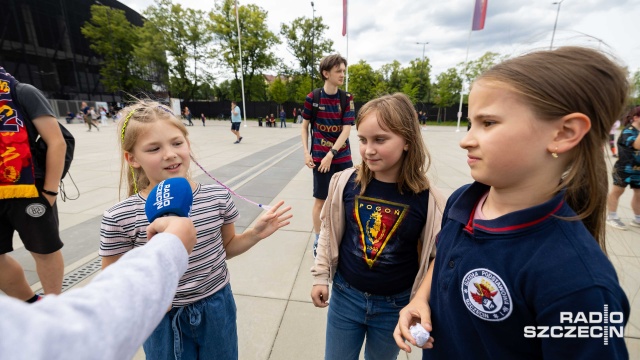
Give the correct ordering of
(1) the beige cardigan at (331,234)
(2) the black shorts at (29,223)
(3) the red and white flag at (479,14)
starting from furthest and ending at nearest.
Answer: (3) the red and white flag at (479,14)
(2) the black shorts at (29,223)
(1) the beige cardigan at (331,234)

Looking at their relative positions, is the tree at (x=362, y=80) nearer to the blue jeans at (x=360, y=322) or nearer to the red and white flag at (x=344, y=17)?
the red and white flag at (x=344, y=17)

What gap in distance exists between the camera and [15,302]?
1.39ft

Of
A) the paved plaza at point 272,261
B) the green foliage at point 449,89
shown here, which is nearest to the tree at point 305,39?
the green foliage at point 449,89

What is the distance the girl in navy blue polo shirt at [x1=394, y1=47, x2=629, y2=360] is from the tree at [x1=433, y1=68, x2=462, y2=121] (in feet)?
150

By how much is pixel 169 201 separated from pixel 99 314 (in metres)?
0.51

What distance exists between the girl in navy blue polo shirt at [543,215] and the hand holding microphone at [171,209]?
90 centimetres

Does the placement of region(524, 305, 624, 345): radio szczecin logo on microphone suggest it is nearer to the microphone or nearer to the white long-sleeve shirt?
the white long-sleeve shirt

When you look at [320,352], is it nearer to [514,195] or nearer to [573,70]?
[514,195]

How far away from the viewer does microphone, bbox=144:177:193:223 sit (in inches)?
36.6

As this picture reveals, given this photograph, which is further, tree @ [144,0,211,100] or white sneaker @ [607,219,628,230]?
tree @ [144,0,211,100]

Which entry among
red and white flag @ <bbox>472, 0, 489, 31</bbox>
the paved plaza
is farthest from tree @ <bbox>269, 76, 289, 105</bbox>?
the paved plaza

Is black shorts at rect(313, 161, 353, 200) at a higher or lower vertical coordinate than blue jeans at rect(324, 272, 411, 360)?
higher

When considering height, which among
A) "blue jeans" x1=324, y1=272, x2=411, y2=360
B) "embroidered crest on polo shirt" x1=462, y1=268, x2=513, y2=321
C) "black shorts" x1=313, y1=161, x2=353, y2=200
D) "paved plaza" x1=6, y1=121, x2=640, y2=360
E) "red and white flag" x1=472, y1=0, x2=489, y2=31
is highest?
"red and white flag" x1=472, y1=0, x2=489, y2=31

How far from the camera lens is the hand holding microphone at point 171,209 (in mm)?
823
